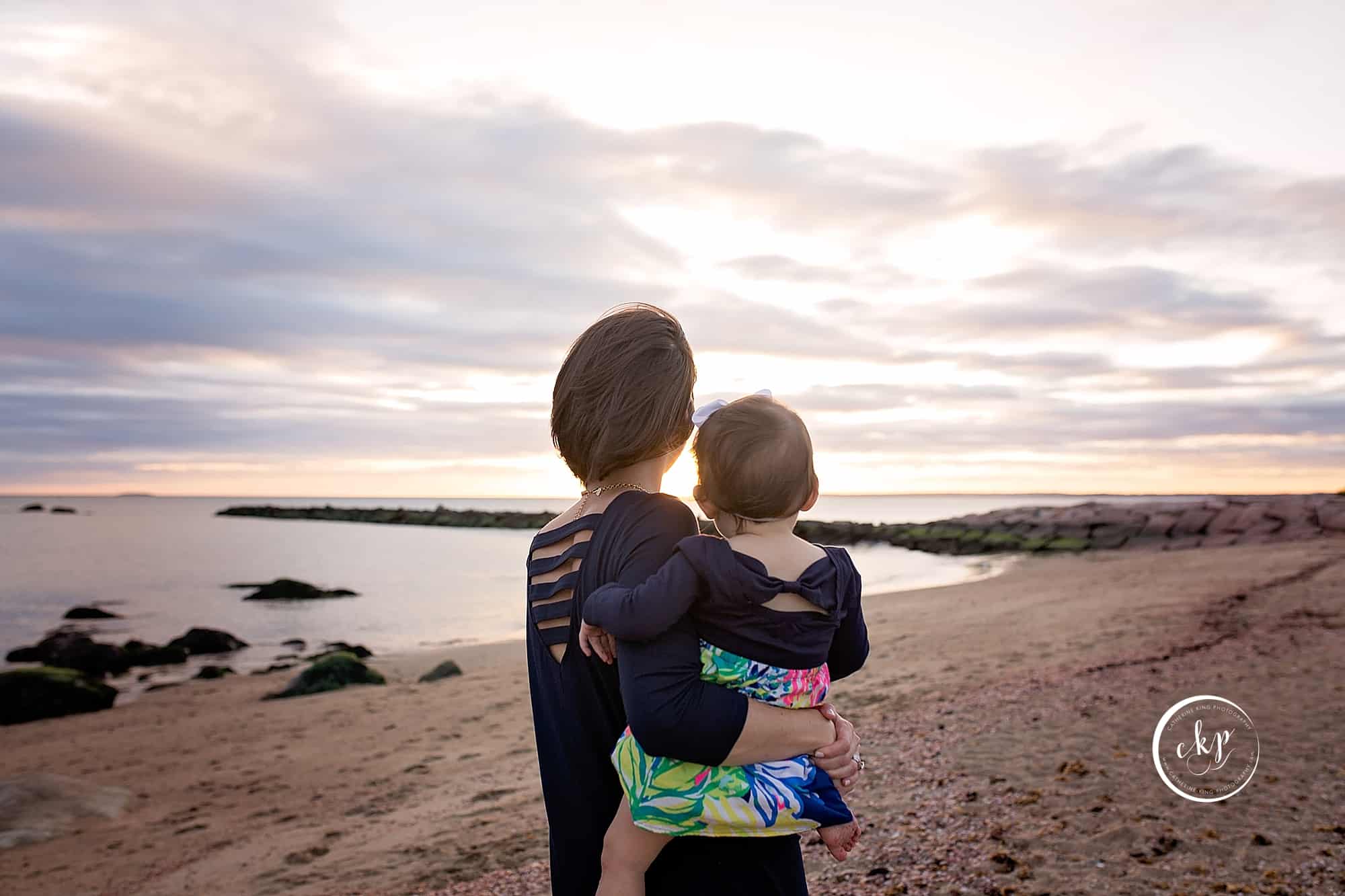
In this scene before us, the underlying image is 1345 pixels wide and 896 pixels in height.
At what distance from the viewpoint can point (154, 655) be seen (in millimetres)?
15984

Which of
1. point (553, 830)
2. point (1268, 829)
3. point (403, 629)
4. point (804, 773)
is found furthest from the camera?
point (403, 629)

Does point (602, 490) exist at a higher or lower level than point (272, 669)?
higher

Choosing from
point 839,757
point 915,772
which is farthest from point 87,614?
point 839,757

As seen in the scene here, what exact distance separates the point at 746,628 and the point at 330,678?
12002 mm

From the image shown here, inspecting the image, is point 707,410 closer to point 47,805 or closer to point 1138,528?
point 47,805

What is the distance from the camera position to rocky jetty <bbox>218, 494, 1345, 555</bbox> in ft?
82.4

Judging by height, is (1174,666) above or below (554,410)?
below

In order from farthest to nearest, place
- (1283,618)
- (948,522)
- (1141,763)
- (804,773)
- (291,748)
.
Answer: (948,522), (1283,618), (291,748), (1141,763), (804,773)

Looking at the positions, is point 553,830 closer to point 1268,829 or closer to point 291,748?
point 1268,829

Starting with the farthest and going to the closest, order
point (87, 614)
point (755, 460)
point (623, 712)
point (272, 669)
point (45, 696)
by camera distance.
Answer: point (87, 614), point (272, 669), point (45, 696), point (755, 460), point (623, 712)

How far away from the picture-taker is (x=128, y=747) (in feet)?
32.0

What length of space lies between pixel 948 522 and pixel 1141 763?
40673 millimetres

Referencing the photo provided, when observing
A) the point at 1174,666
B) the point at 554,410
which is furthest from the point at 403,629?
the point at 554,410

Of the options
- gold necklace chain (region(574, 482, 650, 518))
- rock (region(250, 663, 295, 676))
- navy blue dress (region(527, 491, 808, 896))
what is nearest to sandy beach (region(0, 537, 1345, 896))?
rock (region(250, 663, 295, 676))
